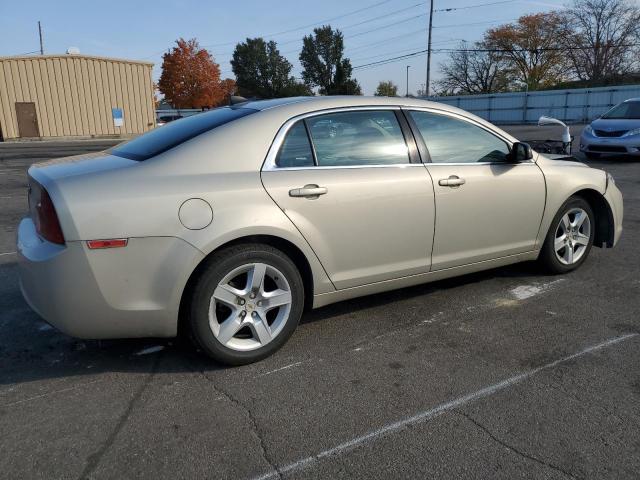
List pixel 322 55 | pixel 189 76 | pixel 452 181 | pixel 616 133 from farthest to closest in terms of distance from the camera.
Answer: pixel 322 55 → pixel 189 76 → pixel 616 133 → pixel 452 181

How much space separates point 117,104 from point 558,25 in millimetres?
51407

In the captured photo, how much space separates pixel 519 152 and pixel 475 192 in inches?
22.5

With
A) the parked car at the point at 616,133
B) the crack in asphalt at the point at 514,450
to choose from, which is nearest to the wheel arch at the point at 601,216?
the crack in asphalt at the point at 514,450

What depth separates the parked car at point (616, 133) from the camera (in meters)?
12.8

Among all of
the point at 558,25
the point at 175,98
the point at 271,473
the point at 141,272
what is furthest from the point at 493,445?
the point at 558,25

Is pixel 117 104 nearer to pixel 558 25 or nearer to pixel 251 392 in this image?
pixel 251 392

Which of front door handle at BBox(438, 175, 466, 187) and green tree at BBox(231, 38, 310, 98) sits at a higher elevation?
green tree at BBox(231, 38, 310, 98)

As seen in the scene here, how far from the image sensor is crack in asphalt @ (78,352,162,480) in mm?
2275

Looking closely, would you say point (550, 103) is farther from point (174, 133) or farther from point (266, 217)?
point (266, 217)

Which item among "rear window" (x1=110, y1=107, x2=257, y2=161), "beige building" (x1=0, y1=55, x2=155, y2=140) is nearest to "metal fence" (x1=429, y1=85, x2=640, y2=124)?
"beige building" (x1=0, y1=55, x2=155, y2=140)

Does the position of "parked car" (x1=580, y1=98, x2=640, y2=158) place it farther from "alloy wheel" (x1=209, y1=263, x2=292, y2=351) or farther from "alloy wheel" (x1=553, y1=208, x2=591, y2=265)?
"alloy wheel" (x1=209, y1=263, x2=292, y2=351)

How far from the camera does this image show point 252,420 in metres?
2.62

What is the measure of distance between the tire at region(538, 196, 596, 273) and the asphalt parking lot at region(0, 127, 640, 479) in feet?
1.92

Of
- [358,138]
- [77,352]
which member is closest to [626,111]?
[358,138]
